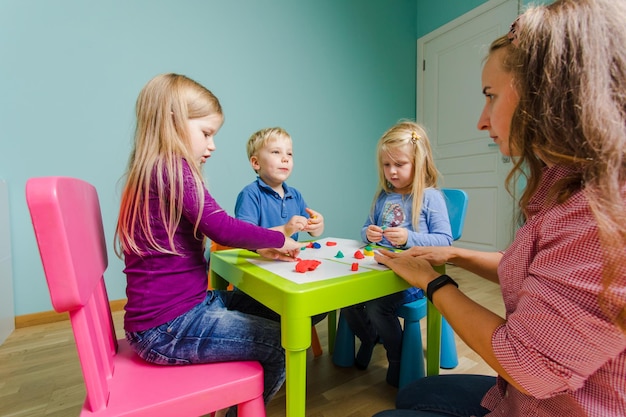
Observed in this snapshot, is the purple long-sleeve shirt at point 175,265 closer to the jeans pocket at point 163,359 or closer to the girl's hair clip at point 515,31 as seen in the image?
the jeans pocket at point 163,359

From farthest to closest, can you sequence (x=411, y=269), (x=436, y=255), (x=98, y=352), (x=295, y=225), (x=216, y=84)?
(x=216, y=84) < (x=295, y=225) < (x=436, y=255) < (x=411, y=269) < (x=98, y=352)

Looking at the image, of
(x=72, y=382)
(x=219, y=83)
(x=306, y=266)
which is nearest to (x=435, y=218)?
(x=306, y=266)

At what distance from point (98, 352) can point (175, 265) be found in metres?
0.22

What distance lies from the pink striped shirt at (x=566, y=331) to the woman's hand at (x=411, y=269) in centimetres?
22

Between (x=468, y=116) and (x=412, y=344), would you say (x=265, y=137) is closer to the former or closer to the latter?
(x=412, y=344)

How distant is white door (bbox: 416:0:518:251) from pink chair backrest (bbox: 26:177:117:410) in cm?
269

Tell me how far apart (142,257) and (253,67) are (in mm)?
2020

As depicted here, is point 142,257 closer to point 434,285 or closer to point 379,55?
point 434,285

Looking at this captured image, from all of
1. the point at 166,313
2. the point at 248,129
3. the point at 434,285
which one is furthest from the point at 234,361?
the point at 248,129

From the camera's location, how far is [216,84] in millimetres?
2289

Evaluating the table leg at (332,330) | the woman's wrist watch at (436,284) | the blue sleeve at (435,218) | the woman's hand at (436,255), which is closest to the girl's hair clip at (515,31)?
the woman's wrist watch at (436,284)

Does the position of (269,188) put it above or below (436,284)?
above

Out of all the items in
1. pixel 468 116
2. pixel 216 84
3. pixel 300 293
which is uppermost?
pixel 216 84

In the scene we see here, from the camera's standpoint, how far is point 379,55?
3.11m
